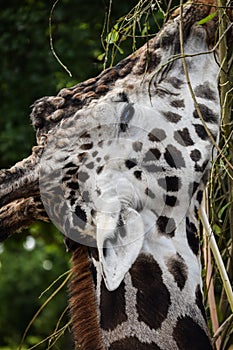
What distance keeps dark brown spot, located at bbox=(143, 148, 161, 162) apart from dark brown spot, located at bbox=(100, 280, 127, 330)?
30 cm

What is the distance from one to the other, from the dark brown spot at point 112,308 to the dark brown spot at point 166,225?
0.16 meters

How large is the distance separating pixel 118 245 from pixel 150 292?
0.18 metres

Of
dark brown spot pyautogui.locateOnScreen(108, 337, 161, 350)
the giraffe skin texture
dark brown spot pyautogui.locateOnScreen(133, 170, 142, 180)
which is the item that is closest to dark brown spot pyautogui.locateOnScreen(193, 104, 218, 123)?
the giraffe skin texture

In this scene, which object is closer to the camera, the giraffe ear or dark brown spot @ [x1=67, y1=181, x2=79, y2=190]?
the giraffe ear

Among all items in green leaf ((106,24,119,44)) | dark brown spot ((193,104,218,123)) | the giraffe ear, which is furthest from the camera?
green leaf ((106,24,119,44))

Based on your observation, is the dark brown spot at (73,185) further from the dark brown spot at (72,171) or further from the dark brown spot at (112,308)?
the dark brown spot at (112,308)

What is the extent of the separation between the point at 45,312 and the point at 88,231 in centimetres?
488

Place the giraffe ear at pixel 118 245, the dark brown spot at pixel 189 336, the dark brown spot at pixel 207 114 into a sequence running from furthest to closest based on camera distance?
the dark brown spot at pixel 207 114, the dark brown spot at pixel 189 336, the giraffe ear at pixel 118 245

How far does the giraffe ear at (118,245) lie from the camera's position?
2.15m

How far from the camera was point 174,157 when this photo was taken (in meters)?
2.40

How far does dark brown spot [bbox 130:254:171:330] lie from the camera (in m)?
2.28

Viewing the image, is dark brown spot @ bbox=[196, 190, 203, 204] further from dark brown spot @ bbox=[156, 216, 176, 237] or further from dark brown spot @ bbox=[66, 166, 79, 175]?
dark brown spot @ bbox=[66, 166, 79, 175]

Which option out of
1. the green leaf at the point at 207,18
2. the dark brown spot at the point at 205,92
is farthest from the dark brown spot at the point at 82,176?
the green leaf at the point at 207,18

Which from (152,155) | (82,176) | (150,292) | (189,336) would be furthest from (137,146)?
(189,336)
